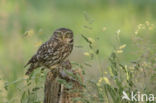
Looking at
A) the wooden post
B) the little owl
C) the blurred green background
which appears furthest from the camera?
the blurred green background

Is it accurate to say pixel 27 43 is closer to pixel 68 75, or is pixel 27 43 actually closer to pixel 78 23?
pixel 78 23

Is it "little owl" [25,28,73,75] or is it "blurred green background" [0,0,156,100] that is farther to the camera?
"blurred green background" [0,0,156,100]

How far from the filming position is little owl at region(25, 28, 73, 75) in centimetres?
562

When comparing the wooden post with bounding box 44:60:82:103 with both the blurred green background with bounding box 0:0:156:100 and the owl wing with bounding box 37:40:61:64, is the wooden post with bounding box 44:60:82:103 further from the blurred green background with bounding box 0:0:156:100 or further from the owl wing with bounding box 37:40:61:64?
the blurred green background with bounding box 0:0:156:100

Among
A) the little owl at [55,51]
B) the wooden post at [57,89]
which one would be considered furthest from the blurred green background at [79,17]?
the wooden post at [57,89]

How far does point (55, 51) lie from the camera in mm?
5742

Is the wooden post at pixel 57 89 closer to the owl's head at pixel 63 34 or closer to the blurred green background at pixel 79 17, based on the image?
the owl's head at pixel 63 34

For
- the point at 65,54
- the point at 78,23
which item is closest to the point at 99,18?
the point at 78,23

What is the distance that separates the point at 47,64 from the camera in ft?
18.3

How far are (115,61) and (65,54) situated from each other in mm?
1047

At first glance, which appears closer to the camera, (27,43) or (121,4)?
(27,43)

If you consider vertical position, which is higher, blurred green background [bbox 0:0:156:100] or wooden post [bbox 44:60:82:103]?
blurred green background [bbox 0:0:156:100]

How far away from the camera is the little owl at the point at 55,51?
18.4 feet

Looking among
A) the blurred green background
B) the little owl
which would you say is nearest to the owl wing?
the little owl
